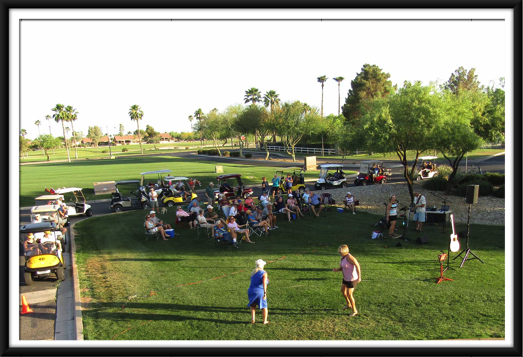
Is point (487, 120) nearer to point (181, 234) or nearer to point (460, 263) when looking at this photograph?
point (460, 263)

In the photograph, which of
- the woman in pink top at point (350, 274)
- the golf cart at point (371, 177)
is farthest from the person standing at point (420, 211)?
the golf cart at point (371, 177)

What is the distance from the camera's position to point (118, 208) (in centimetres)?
1961

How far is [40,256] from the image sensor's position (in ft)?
31.6

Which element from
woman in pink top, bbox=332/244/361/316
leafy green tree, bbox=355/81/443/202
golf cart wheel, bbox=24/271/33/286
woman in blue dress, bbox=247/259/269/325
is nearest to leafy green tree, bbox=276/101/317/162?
leafy green tree, bbox=355/81/443/202

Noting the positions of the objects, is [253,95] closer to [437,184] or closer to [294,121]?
[294,121]

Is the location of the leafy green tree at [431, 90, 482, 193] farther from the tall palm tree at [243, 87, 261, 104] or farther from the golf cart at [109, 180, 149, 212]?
the tall palm tree at [243, 87, 261, 104]

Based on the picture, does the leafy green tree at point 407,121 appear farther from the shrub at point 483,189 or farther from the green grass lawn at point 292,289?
the green grass lawn at point 292,289

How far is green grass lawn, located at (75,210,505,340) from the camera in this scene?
6.31 metres

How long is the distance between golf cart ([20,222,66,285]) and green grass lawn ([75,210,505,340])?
2.36 ft

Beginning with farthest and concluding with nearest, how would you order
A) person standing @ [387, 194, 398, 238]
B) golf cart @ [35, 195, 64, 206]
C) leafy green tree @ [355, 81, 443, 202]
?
1. golf cart @ [35, 195, 64, 206]
2. leafy green tree @ [355, 81, 443, 202]
3. person standing @ [387, 194, 398, 238]

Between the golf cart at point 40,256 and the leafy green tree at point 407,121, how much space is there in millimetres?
13372

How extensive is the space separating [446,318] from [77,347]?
590 centimetres

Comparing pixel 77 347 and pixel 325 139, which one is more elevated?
pixel 325 139
